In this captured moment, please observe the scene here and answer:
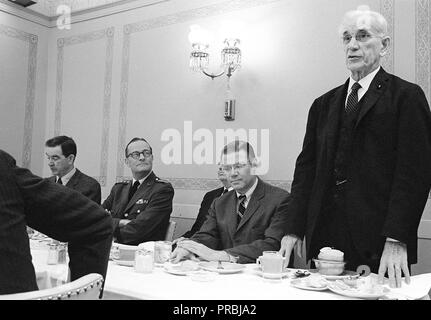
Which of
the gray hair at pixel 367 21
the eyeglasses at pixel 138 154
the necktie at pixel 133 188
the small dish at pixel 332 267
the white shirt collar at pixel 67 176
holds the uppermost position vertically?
the gray hair at pixel 367 21

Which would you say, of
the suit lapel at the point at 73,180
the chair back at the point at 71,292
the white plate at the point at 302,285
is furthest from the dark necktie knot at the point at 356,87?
the suit lapel at the point at 73,180

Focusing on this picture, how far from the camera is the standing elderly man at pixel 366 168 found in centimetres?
195

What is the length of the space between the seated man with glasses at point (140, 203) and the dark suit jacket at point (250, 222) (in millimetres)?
1018

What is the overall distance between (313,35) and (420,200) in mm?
2370

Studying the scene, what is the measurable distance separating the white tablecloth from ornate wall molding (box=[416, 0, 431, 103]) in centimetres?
203

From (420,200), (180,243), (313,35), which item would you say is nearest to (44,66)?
(313,35)

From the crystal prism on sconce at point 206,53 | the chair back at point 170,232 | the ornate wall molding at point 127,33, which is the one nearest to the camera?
the chair back at point 170,232

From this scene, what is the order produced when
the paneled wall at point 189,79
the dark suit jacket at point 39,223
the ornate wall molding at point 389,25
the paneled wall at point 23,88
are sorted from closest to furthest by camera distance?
the dark suit jacket at point 39,223, the ornate wall molding at point 389,25, the paneled wall at point 189,79, the paneled wall at point 23,88

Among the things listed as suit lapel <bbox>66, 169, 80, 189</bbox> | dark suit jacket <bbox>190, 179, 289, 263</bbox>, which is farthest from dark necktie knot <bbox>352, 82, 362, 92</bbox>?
suit lapel <bbox>66, 169, 80, 189</bbox>

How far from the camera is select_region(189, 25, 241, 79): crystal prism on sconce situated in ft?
14.2

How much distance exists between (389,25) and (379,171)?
197 centimetres

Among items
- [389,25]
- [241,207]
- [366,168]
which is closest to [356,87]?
[366,168]

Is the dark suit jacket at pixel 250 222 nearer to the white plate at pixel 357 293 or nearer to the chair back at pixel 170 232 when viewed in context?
the chair back at pixel 170 232

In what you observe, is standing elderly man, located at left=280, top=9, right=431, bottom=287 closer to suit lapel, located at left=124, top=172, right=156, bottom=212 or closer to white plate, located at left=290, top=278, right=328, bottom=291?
white plate, located at left=290, top=278, right=328, bottom=291
